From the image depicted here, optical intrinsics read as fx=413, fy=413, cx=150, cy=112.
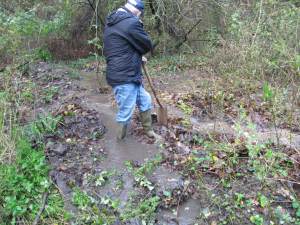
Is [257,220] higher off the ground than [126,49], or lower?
lower

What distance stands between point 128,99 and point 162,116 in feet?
3.20

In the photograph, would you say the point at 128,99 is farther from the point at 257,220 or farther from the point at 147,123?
the point at 257,220

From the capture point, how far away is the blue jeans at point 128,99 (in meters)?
5.62

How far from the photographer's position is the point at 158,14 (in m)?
10.5

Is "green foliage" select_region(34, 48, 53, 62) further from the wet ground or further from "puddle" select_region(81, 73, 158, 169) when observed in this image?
"puddle" select_region(81, 73, 158, 169)

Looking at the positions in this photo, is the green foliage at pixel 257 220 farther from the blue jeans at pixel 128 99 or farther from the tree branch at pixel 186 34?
the tree branch at pixel 186 34

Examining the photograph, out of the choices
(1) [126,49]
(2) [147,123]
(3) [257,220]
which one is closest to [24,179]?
(2) [147,123]

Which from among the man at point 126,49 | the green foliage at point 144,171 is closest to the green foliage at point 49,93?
the man at point 126,49

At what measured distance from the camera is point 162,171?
5.26 m

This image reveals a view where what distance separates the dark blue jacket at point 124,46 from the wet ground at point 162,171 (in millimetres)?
1048

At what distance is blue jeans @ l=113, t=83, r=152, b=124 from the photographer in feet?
18.4

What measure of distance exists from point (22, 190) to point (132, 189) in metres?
1.34

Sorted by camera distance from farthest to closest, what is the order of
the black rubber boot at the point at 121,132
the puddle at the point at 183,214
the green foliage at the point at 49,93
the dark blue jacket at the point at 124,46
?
1. the green foliage at the point at 49,93
2. the black rubber boot at the point at 121,132
3. the dark blue jacket at the point at 124,46
4. the puddle at the point at 183,214

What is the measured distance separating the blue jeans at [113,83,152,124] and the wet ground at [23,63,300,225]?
0.47 m
